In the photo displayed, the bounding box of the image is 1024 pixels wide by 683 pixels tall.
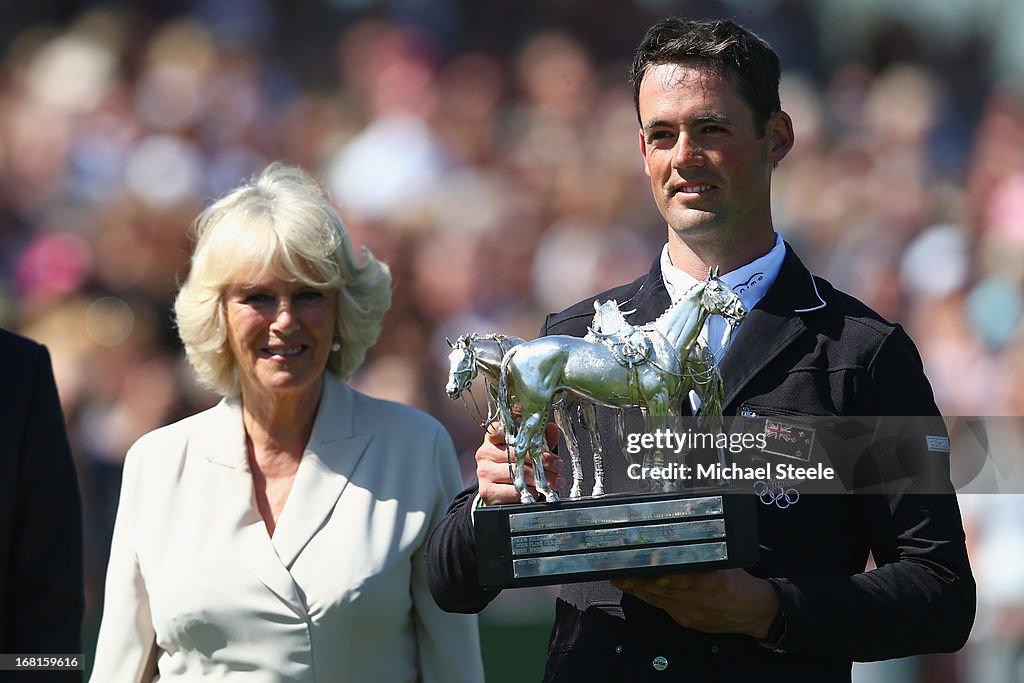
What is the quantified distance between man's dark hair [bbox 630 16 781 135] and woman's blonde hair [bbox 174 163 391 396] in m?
1.02

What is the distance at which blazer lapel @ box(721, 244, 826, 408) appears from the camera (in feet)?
6.97

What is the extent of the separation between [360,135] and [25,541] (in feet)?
13.2

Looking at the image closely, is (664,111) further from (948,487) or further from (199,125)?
(199,125)

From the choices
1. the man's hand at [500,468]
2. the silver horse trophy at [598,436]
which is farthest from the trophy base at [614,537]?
the man's hand at [500,468]

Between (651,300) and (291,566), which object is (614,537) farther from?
(291,566)

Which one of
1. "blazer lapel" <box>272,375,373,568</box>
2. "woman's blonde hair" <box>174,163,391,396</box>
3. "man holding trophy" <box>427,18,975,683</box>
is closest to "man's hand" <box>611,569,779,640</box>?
"man holding trophy" <box>427,18,975,683</box>

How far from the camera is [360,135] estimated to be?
6.14 meters

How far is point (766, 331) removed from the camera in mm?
2145

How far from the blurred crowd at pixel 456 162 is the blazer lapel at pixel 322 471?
205 centimetres

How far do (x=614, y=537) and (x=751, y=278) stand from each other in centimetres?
52

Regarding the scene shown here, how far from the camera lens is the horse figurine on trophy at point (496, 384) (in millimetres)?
2168

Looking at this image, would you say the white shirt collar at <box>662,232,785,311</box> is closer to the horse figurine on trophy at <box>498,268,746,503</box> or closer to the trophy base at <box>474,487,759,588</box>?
the horse figurine on trophy at <box>498,268,746,503</box>

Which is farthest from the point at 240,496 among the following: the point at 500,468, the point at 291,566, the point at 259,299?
the point at 500,468

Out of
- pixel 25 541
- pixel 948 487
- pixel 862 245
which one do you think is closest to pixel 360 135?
pixel 862 245
